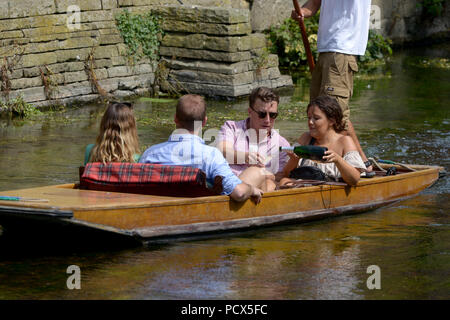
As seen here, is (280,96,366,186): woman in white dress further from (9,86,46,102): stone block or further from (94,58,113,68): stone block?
(94,58,113,68): stone block

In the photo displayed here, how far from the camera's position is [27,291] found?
195 inches

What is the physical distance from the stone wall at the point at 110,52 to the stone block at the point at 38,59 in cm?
1

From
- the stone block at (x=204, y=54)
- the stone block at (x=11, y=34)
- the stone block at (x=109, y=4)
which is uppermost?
the stone block at (x=109, y=4)

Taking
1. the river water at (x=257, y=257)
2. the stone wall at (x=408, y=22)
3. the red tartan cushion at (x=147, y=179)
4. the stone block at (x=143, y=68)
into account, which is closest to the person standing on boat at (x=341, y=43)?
the river water at (x=257, y=257)

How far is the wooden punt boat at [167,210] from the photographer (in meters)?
5.30

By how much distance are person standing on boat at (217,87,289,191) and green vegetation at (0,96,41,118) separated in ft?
15.7

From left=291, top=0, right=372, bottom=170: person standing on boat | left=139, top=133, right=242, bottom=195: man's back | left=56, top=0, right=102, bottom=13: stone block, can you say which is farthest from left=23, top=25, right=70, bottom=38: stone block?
left=139, top=133, right=242, bottom=195: man's back

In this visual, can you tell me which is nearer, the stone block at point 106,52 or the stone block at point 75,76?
the stone block at point 75,76

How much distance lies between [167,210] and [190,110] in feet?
2.31

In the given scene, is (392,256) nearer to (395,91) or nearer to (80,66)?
(80,66)

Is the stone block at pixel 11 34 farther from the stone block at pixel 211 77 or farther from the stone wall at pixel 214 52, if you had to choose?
the stone block at pixel 211 77

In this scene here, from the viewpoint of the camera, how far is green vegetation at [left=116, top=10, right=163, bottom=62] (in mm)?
12492

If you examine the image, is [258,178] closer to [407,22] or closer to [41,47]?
[41,47]

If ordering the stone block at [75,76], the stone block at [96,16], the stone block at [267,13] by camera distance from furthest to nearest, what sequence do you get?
the stone block at [267,13] → the stone block at [96,16] → the stone block at [75,76]
